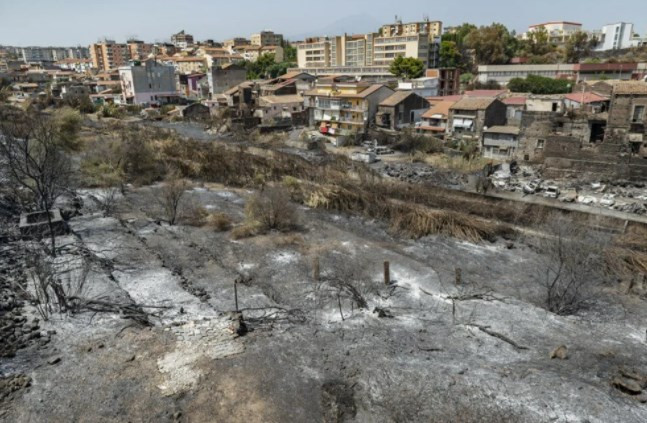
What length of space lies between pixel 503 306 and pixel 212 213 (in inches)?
593

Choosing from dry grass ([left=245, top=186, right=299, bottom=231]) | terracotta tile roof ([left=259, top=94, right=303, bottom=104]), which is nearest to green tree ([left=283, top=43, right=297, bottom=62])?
terracotta tile roof ([left=259, top=94, right=303, bottom=104])

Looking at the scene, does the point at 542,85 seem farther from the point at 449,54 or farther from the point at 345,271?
the point at 345,271

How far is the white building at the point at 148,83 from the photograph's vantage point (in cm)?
6969

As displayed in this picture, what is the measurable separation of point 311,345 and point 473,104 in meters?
31.9

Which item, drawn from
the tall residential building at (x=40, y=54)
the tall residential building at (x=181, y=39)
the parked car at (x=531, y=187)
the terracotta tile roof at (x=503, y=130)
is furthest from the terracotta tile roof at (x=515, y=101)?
the tall residential building at (x=40, y=54)

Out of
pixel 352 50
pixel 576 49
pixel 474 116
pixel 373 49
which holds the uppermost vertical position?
pixel 352 50

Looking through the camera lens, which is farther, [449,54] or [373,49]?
[373,49]

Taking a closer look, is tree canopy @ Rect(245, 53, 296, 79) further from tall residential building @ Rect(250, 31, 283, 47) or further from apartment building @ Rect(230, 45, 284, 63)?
tall residential building @ Rect(250, 31, 283, 47)

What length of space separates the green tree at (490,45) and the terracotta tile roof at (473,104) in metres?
40.7

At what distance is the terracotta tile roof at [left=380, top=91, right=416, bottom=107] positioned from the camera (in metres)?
43.3

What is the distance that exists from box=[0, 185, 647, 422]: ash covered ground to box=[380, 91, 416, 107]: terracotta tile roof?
2818 centimetres

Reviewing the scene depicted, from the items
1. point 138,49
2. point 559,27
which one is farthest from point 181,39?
point 559,27

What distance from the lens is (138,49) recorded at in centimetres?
13275

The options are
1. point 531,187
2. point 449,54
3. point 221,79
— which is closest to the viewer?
point 531,187
